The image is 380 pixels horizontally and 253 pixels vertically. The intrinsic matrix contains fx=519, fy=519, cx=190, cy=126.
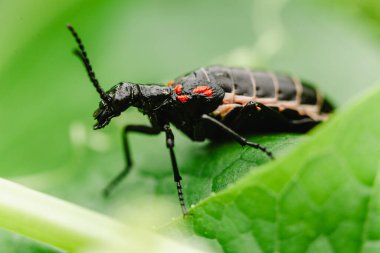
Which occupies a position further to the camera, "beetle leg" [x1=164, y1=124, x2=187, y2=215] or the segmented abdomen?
the segmented abdomen

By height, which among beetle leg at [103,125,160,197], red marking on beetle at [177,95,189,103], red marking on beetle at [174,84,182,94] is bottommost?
beetle leg at [103,125,160,197]

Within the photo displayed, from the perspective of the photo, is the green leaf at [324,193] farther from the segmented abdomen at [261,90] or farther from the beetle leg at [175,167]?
the segmented abdomen at [261,90]

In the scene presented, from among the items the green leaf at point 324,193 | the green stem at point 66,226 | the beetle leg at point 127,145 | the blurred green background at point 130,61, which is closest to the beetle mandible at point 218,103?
the beetle leg at point 127,145

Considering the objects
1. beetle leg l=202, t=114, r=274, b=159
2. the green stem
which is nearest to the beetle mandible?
beetle leg l=202, t=114, r=274, b=159

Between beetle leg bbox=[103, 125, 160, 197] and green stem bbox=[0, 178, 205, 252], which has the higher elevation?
green stem bbox=[0, 178, 205, 252]

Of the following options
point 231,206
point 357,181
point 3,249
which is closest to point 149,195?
point 3,249

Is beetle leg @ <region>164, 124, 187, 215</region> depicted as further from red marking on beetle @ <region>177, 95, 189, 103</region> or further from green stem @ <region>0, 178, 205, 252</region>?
green stem @ <region>0, 178, 205, 252</region>

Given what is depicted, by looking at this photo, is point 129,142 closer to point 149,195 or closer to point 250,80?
point 149,195

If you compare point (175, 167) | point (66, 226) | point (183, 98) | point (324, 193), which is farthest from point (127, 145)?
point (324, 193)

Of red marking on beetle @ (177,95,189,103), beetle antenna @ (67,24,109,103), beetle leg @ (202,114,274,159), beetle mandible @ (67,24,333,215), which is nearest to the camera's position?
beetle leg @ (202,114,274,159)
